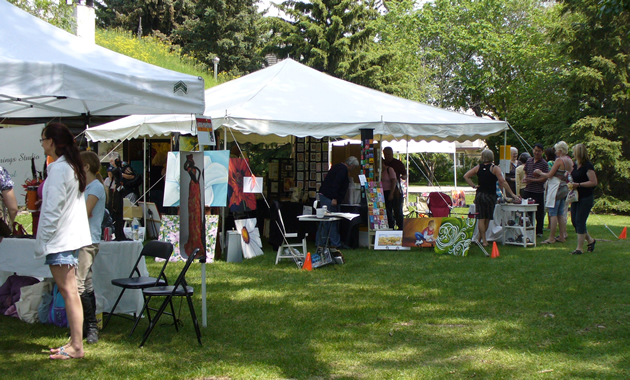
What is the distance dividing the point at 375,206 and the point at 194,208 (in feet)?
17.4

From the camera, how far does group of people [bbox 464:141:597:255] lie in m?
8.27

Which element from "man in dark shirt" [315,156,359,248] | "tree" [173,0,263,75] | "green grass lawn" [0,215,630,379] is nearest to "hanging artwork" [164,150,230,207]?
"green grass lawn" [0,215,630,379]

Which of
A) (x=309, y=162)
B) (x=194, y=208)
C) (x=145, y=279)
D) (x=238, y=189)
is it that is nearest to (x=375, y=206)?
(x=238, y=189)

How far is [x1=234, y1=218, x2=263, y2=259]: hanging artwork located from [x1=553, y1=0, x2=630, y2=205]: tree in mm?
13448

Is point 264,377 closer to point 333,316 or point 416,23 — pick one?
point 333,316

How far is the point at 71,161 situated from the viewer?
3.97 meters

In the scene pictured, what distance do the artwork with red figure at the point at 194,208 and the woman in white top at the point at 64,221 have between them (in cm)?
90

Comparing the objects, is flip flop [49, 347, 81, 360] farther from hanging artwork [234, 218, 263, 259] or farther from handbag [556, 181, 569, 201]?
handbag [556, 181, 569, 201]

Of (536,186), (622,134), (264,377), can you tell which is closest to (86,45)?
(264,377)

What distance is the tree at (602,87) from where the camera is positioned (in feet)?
59.6

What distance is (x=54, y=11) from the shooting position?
14961 millimetres

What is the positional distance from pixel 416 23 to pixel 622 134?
18.2 meters

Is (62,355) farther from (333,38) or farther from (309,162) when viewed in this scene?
(333,38)

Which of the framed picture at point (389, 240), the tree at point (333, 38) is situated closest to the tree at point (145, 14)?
the tree at point (333, 38)
